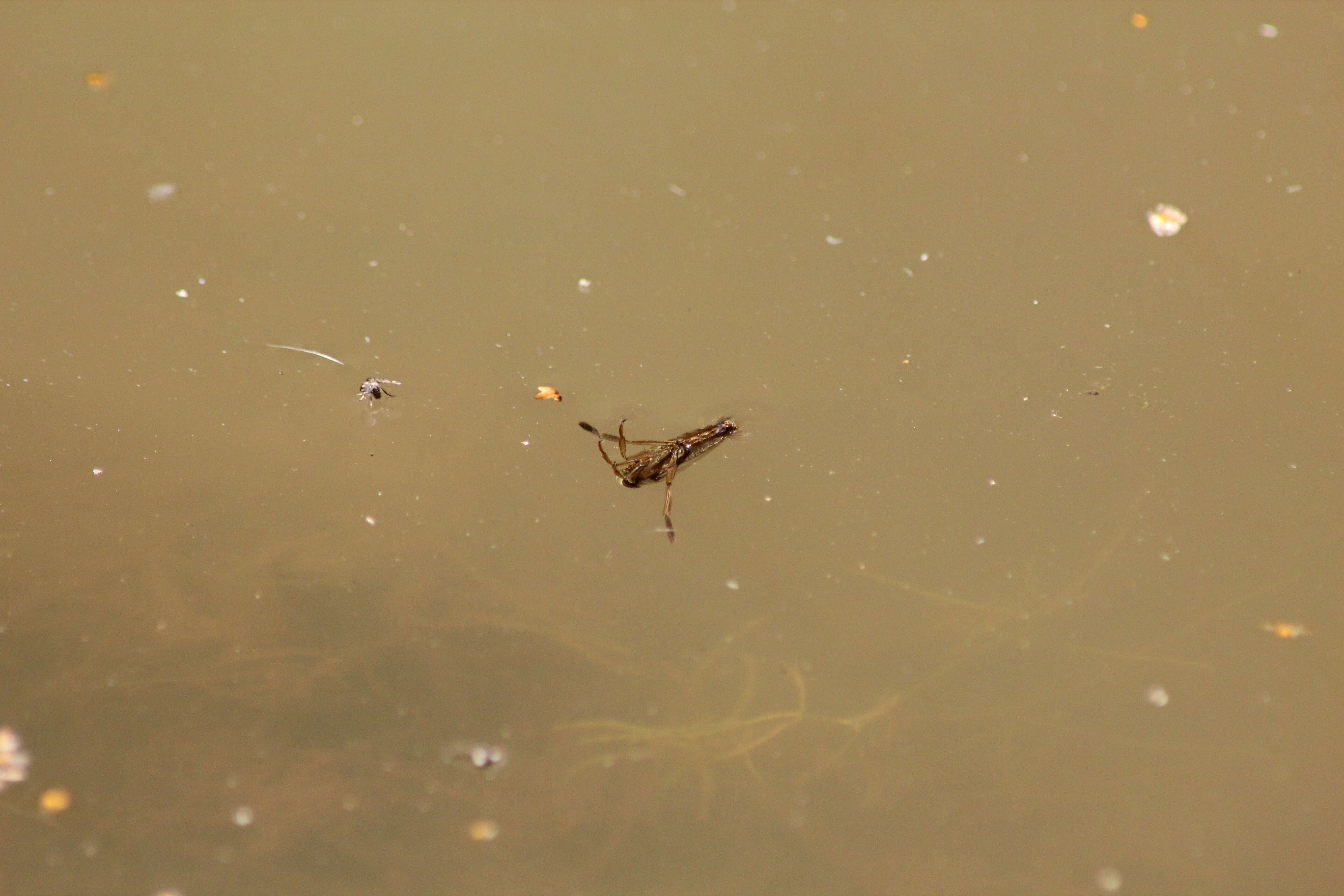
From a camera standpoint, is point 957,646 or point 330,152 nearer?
point 957,646

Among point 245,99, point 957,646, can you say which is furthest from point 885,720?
point 245,99

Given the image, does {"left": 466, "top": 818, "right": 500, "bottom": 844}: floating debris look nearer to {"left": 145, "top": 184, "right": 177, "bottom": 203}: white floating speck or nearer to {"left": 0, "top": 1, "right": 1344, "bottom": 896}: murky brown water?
{"left": 0, "top": 1, "right": 1344, "bottom": 896}: murky brown water

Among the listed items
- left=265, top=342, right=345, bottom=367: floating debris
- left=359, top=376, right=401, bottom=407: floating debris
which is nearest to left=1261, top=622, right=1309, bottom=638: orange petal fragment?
left=359, top=376, right=401, bottom=407: floating debris

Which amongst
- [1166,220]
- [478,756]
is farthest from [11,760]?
[1166,220]

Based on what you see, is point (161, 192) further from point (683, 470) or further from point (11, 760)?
point (683, 470)

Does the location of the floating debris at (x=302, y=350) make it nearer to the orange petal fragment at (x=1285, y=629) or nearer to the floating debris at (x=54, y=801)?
the floating debris at (x=54, y=801)

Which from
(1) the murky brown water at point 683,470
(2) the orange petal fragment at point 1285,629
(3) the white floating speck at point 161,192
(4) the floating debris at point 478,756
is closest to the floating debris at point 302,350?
(1) the murky brown water at point 683,470

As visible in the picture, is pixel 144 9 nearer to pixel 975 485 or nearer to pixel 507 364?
pixel 507 364
